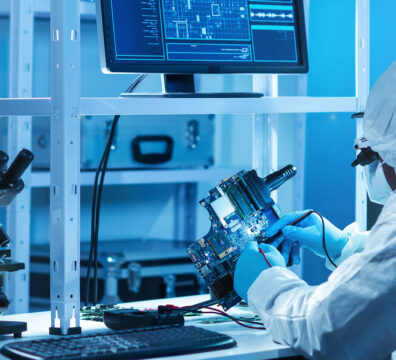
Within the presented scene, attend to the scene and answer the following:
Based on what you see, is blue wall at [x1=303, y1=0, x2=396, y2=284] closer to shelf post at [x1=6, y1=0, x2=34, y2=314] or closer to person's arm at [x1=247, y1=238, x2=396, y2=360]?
shelf post at [x1=6, y1=0, x2=34, y2=314]

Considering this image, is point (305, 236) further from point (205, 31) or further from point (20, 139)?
point (20, 139)

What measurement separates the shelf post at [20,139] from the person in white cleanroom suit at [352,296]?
1617mm

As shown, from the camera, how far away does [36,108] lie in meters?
1.66

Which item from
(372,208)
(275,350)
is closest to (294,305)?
(275,350)

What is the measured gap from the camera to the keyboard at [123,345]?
4.48 feet

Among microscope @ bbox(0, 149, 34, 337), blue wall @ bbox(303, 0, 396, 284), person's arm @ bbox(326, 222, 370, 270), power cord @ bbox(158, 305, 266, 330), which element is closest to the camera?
microscope @ bbox(0, 149, 34, 337)

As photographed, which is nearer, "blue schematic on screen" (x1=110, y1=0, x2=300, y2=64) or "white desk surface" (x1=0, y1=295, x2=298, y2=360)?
"white desk surface" (x1=0, y1=295, x2=298, y2=360)

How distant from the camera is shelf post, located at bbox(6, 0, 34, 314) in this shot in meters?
3.06

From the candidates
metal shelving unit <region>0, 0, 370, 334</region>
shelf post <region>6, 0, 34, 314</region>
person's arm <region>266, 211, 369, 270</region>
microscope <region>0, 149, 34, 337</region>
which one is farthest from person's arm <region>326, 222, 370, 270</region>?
shelf post <region>6, 0, 34, 314</region>

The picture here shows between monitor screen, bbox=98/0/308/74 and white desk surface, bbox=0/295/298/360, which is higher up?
monitor screen, bbox=98/0/308/74

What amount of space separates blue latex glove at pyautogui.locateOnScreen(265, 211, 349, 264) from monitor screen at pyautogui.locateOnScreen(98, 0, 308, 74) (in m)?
0.40

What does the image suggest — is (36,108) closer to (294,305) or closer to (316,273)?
(294,305)

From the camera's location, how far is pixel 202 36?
1894mm

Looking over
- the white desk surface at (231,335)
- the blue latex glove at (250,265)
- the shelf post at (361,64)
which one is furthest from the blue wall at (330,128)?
the blue latex glove at (250,265)
